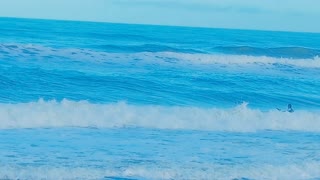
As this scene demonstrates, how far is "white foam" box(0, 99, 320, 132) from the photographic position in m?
10.6

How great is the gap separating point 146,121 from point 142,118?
143 millimetres

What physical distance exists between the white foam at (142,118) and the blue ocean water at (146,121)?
0.8 inches

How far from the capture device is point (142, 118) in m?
11.3

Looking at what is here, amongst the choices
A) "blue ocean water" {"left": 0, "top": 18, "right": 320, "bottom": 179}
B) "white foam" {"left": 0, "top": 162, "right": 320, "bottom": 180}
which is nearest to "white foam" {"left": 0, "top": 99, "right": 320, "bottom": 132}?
"blue ocean water" {"left": 0, "top": 18, "right": 320, "bottom": 179}

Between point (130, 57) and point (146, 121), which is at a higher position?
point (130, 57)

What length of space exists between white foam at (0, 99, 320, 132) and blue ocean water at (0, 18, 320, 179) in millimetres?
22

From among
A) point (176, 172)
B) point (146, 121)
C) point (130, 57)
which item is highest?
point (130, 57)

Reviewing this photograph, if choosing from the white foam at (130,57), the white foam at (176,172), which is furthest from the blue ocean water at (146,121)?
the white foam at (130,57)

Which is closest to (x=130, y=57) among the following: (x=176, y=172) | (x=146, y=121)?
(x=146, y=121)

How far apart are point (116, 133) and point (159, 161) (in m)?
2.23

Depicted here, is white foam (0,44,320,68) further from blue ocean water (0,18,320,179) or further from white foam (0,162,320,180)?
white foam (0,162,320,180)

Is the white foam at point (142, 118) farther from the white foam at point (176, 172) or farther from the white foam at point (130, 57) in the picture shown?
the white foam at point (130, 57)

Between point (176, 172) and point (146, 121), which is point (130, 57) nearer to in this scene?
point (146, 121)

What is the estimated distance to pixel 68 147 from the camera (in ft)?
28.8
